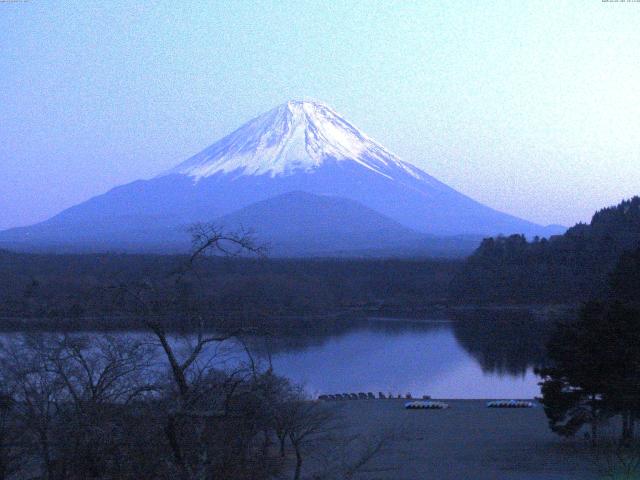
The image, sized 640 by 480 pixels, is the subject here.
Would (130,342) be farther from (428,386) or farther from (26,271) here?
(26,271)

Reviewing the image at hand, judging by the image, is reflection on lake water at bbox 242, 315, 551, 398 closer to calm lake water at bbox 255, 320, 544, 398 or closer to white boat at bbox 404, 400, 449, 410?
calm lake water at bbox 255, 320, 544, 398

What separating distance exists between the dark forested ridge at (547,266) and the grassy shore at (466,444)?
63.1ft

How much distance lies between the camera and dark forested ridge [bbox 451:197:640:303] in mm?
33219

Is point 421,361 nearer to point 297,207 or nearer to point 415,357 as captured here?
point 415,357

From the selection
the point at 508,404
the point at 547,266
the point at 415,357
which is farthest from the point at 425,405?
the point at 547,266

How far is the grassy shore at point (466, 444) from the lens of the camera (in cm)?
903

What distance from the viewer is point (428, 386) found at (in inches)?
671

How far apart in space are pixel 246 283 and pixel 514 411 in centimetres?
1757

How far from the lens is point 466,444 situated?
A: 10984 mm

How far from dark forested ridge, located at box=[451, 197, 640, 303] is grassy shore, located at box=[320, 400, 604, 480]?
63.1 feet

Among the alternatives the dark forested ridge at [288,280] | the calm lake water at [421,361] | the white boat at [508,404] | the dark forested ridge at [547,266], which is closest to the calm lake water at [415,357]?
the calm lake water at [421,361]

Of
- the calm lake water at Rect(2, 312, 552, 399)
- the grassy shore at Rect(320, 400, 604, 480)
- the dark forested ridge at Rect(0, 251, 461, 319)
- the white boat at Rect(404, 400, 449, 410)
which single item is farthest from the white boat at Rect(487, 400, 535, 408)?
the dark forested ridge at Rect(0, 251, 461, 319)

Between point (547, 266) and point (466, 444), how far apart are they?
25.1 m

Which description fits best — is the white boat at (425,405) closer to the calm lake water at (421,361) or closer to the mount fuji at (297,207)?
the calm lake water at (421,361)
